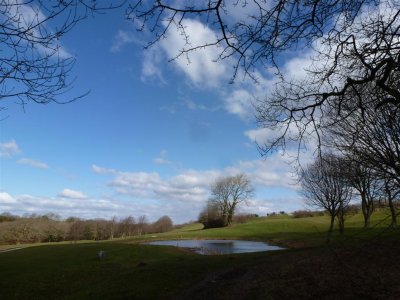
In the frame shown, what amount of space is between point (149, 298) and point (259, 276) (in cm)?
411

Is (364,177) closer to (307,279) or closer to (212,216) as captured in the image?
(307,279)

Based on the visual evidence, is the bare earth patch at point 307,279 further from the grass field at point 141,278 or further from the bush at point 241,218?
the bush at point 241,218

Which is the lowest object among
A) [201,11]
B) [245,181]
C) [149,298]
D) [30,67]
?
[149,298]

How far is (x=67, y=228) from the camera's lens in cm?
8456

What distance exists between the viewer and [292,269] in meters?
15.6

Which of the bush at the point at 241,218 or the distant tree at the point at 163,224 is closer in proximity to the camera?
the bush at the point at 241,218

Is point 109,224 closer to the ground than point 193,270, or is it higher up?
higher up

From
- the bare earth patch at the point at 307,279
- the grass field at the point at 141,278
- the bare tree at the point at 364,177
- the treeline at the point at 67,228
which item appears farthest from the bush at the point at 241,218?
the bare earth patch at the point at 307,279

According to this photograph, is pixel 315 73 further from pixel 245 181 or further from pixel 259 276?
pixel 245 181

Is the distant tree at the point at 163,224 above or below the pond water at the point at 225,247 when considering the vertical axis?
above

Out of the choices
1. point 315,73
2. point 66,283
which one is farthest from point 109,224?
point 315,73

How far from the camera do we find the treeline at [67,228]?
76.6 meters

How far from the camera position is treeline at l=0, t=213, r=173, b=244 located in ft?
251

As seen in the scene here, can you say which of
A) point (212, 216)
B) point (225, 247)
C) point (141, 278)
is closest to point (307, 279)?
point (141, 278)
